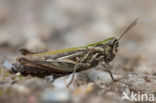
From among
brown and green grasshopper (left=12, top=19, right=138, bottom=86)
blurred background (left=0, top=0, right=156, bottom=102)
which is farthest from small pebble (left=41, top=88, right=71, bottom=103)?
blurred background (left=0, top=0, right=156, bottom=102)

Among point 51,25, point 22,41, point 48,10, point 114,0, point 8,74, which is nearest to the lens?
point 8,74

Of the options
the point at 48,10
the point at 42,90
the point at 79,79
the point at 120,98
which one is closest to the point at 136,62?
the point at 79,79

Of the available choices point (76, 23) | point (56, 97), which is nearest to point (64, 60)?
point (56, 97)

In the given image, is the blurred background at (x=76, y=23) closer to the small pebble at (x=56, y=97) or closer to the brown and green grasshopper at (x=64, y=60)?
the brown and green grasshopper at (x=64, y=60)

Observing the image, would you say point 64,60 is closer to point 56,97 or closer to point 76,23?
point 56,97

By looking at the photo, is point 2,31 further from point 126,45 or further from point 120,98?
point 120,98
